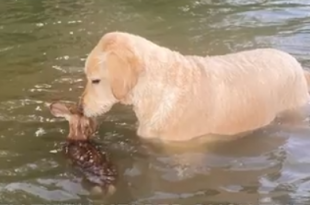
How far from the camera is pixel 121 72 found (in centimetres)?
560

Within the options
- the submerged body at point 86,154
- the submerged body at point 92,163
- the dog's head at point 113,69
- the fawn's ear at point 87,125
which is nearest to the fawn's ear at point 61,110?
the submerged body at point 86,154

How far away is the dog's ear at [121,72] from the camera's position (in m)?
5.55

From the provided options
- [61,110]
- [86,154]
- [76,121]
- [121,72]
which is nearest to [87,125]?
[76,121]

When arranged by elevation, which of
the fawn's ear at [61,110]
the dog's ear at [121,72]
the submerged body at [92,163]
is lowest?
the submerged body at [92,163]

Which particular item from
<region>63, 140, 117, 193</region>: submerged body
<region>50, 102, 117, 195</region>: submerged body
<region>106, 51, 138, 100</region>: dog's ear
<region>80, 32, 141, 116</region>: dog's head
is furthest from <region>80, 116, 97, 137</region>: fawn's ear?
<region>106, 51, 138, 100</region>: dog's ear

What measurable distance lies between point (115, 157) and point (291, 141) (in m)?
1.75

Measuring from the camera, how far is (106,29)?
990 centimetres

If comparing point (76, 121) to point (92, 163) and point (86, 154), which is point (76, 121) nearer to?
point (86, 154)

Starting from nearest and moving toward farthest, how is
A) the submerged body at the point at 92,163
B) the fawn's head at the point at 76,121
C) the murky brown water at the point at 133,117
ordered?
the submerged body at the point at 92,163 → the murky brown water at the point at 133,117 → the fawn's head at the point at 76,121

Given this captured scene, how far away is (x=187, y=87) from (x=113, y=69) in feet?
2.65

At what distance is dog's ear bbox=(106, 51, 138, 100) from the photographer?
5551 millimetres

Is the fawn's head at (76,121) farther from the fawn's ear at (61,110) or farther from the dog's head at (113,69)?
the dog's head at (113,69)

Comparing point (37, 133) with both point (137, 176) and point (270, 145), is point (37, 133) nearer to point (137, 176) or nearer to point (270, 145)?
point (137, 176)

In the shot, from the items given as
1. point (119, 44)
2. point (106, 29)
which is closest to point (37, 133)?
point (119, 44)
